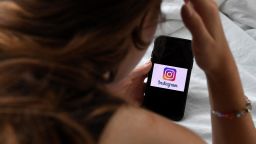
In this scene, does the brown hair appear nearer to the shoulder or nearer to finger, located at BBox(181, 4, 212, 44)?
the shoulder

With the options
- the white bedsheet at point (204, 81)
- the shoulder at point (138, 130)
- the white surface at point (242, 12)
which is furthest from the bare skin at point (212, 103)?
the white surface at point (242, 12)

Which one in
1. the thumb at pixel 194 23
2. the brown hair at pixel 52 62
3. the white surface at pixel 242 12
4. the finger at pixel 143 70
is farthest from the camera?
the white surface at pixel 242 12

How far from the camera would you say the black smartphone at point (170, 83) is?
3.16 feet

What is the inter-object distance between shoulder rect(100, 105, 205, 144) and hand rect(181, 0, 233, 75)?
0.63ft

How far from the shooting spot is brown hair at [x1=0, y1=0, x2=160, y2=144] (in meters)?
0.42

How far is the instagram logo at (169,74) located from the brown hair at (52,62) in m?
0.54

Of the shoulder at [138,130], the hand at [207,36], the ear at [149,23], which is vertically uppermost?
the hand at [207,36]

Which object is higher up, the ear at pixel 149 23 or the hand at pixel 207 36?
the hand at pixel 207 36

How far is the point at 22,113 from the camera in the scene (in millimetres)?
422

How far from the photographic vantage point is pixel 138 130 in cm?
43

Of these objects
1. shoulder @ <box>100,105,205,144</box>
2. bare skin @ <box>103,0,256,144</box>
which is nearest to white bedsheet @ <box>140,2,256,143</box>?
bare skin @ <box>103,0,256,144</box>

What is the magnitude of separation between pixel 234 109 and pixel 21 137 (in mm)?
432

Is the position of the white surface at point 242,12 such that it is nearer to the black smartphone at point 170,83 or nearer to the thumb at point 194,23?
the black smartphone at point 170,83

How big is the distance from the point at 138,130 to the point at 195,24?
0.24 metres
